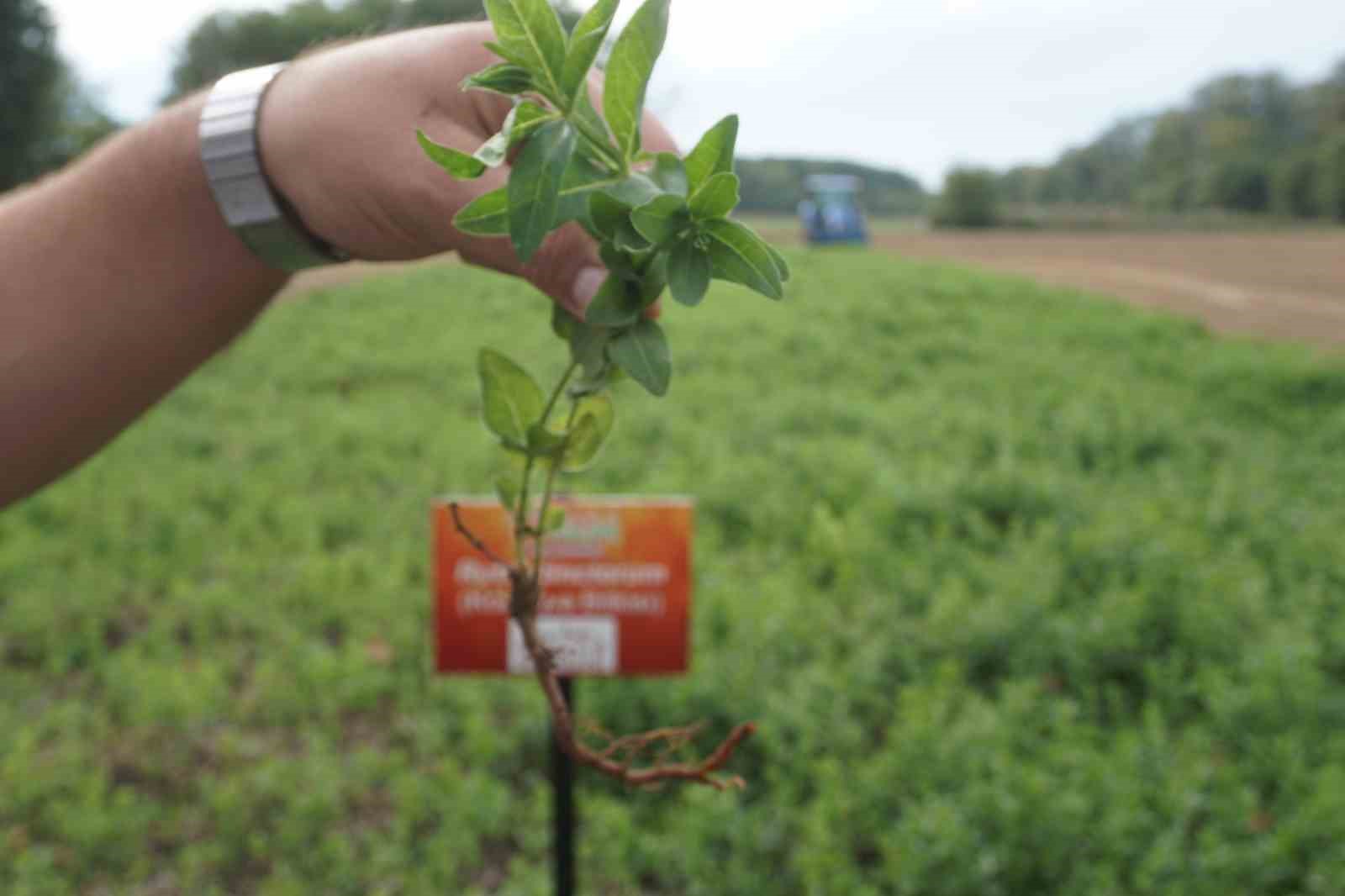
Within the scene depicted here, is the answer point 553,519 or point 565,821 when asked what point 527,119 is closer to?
point 553,519

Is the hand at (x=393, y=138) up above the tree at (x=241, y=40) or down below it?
below

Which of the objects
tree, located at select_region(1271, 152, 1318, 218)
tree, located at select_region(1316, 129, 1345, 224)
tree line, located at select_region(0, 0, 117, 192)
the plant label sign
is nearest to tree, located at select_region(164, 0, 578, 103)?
tree line, located at select_region(0, 0, 117, 192)

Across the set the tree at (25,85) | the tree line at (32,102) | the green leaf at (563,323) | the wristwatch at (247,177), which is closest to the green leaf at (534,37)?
the green leaf at (563,323)

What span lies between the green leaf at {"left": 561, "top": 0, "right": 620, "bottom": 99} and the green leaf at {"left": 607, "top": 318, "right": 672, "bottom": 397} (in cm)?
13

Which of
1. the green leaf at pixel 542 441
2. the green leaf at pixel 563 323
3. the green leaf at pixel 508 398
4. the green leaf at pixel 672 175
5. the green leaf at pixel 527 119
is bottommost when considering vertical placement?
the green leaf at pixel 542 441

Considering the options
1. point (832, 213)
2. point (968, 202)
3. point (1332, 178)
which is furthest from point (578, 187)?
point (1332, 178)

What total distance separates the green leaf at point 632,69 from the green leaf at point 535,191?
0.04 metres

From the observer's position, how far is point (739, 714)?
8.41 feet

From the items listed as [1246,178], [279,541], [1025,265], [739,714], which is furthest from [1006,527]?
[1246,178]

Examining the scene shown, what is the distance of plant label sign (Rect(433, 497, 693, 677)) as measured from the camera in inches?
54.8

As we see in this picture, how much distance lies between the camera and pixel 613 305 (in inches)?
19.8

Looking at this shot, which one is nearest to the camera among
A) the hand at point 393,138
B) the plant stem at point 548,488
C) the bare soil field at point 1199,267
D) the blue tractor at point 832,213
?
the plant stem at point 548,488

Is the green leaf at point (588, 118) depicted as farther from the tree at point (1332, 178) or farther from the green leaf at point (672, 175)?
the tree at point (1332, 178)

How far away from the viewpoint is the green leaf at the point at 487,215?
46 cm
